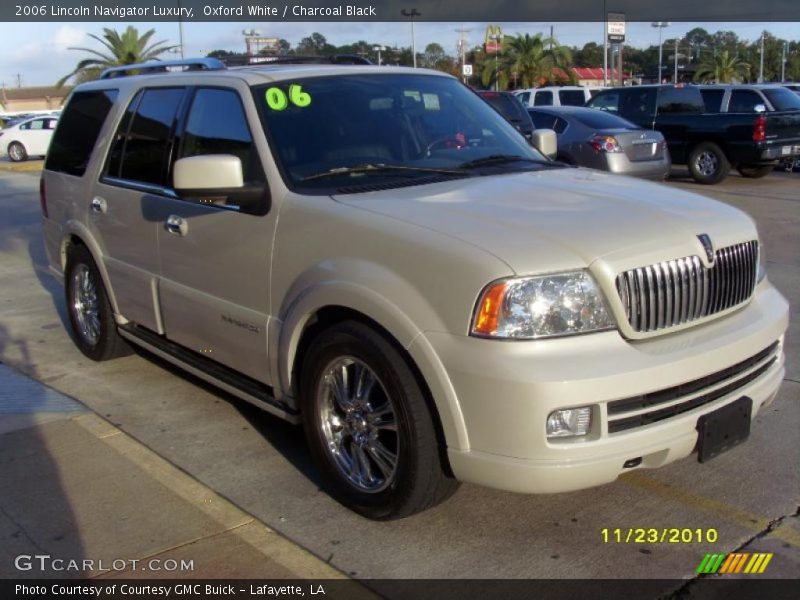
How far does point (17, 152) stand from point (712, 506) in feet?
102

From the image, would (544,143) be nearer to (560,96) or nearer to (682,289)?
(682,289)

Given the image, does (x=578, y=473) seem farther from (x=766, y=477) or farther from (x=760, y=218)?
(x=760, y=218)

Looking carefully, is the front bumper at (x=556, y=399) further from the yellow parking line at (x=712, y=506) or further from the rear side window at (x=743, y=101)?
the rear side window at (x=743, y=101)

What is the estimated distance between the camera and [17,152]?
3027 centimetres

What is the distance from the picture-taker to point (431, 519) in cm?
371

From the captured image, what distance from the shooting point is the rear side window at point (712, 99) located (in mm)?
16500

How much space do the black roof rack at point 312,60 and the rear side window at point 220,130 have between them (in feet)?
3.13

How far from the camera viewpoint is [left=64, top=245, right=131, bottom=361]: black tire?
18.9ft

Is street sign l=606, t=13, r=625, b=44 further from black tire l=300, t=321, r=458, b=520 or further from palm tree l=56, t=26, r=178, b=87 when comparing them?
black tire l=300, t=321, r=458, b=520

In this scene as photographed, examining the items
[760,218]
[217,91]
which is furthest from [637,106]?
[217,91]

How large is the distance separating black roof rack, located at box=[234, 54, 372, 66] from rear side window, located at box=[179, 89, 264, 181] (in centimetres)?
96

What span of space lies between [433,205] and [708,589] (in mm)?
1822

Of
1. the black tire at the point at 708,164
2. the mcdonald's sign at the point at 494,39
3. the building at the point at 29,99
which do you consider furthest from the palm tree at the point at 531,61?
the building at the point at 29,99
